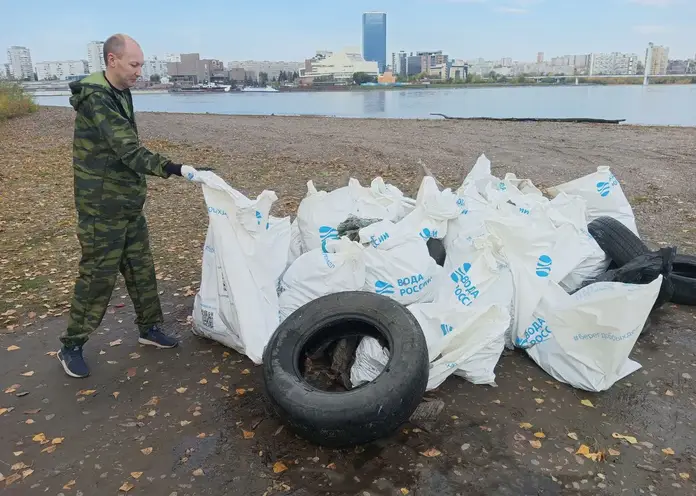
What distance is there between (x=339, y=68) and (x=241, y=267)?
323 feet

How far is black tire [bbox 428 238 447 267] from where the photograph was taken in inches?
155

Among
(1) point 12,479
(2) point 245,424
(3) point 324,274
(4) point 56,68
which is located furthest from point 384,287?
(4) point 56,68

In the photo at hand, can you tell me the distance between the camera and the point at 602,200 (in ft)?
15.1

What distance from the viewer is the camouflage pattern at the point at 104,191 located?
2.91 metres

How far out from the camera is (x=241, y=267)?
3.31 m

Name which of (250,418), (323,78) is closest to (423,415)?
(250,418)

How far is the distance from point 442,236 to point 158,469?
240 cm

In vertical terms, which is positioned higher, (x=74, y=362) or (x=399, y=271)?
(x=399, y=271)

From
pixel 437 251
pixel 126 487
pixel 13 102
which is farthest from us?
pixel 13 102

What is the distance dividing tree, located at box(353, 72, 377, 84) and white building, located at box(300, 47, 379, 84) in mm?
1085

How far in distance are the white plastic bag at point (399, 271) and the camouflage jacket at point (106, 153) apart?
4.56 feet

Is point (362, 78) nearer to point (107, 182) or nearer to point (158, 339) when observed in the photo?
point (158, 339)

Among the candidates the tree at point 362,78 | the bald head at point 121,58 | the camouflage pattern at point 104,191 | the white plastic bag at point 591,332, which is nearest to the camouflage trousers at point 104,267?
the camouflage pattern at point 104,191

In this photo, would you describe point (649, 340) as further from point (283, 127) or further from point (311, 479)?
point (283, 127)
